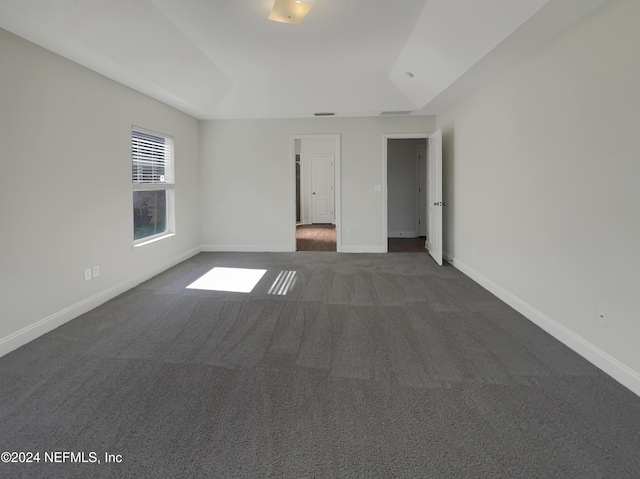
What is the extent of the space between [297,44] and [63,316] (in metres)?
3.56

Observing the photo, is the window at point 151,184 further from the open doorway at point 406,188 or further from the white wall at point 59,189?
the open doorway at point 406,188

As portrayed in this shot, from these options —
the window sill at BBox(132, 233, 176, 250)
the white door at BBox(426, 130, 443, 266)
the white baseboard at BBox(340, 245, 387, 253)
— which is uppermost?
the white door at BBox(426, 130, 443, 266)

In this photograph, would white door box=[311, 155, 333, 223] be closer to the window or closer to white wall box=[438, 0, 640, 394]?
the window

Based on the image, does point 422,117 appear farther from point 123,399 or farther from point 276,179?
point 123,399

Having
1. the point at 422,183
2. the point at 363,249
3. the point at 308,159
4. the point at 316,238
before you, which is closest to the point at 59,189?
the point at 363,249

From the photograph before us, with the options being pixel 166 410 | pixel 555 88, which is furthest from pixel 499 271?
pixel 166 410

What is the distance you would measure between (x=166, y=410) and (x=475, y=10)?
3450mm

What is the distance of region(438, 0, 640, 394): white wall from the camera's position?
208cm

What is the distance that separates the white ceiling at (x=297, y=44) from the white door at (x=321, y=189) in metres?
5.20

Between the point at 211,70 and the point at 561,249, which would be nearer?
the point at 561,249

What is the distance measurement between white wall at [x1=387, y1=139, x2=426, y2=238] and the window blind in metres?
4.75

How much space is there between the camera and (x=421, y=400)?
6.33ft

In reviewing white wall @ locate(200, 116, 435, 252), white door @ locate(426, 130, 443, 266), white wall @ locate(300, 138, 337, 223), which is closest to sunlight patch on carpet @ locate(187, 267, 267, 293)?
white wall @ locate(200, 116, 435, 252)

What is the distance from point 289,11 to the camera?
302cm
